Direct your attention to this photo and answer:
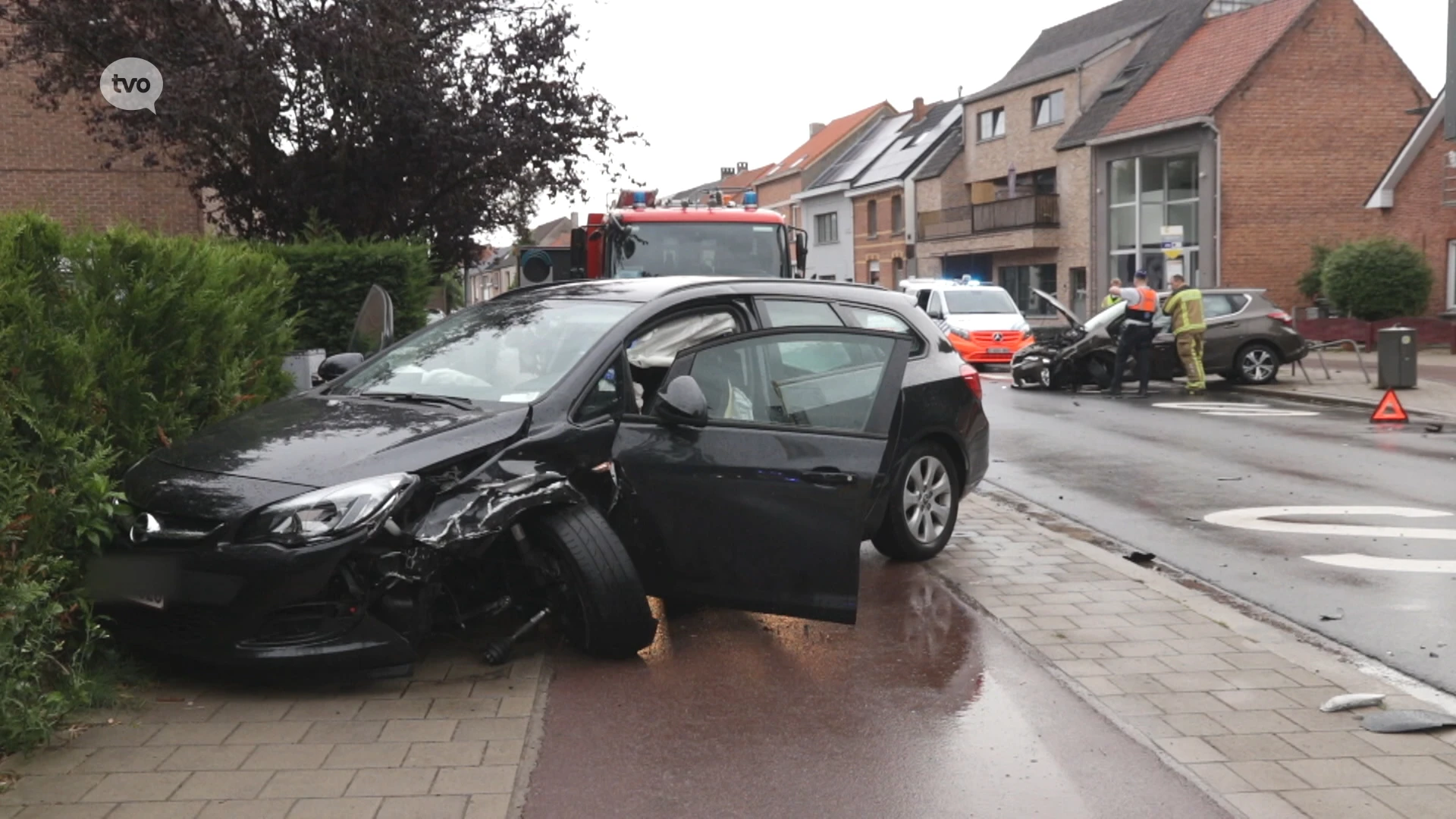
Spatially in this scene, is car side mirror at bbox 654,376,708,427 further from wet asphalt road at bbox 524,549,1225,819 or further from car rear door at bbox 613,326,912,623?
wet asphalt road at bbox 524,549,1225,819

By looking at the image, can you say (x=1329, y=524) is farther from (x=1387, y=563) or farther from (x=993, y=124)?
(x=993, y=124)

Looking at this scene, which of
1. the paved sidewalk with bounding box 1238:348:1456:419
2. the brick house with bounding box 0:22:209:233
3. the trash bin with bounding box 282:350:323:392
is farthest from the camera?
the brick house with bounding box 0:22:209:233

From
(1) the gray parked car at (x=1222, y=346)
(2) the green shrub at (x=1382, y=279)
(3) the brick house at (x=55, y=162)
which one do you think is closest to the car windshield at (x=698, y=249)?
(1) the gray parked car at (x=1222, y=346)

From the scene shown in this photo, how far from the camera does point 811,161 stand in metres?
65.2

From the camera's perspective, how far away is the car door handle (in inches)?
227

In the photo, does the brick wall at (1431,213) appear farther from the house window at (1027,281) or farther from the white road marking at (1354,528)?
the white road marking at (1354,528)

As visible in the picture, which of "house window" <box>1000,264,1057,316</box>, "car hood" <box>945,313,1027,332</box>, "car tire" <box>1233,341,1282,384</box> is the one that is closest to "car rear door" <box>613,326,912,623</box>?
"car tire" <box>1233,341,1282,384</box>

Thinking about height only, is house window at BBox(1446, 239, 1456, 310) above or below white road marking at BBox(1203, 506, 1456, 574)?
above

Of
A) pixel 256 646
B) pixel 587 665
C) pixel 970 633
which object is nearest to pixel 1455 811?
pixel 970 633

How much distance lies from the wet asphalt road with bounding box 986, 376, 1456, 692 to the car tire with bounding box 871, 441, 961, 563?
4.49ft

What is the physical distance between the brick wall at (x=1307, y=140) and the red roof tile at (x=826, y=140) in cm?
3109

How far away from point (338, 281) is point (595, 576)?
31.3 ft

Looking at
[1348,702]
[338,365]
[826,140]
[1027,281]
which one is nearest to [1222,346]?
[338,365]

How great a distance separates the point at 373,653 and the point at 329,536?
18.8 inches
